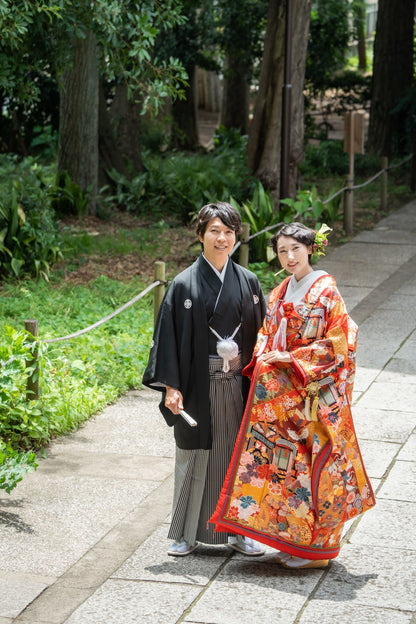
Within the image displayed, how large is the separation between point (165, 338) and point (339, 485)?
1.04 meters

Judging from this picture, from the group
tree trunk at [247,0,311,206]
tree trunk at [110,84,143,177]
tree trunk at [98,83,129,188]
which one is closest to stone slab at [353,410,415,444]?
tree trunk at [247,0,311,206]

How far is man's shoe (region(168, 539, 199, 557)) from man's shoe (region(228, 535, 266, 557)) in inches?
7.5

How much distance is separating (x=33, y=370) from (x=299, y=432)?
7.41 feet

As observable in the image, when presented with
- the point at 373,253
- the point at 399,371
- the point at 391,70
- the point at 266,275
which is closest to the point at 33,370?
the point at 399,371

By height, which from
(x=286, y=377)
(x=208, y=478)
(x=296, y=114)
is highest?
(x=296, y=114)

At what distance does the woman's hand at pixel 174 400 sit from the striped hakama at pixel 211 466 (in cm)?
16

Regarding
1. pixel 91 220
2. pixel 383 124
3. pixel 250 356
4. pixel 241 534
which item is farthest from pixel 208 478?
pixel 383 124

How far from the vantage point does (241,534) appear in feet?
13.4

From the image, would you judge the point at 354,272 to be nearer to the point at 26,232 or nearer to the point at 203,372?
the point at 26,232

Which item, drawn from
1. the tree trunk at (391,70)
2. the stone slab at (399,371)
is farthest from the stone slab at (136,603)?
the tree trunk at (391,70)

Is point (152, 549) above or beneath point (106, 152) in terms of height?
beneath

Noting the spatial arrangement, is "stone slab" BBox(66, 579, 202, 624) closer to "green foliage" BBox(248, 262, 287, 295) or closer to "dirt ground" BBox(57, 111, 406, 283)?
"dirt ground" BBox(57, 111, 406, 283)

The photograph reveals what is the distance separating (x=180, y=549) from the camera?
4.31m

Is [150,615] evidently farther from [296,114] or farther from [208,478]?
[296,114]
